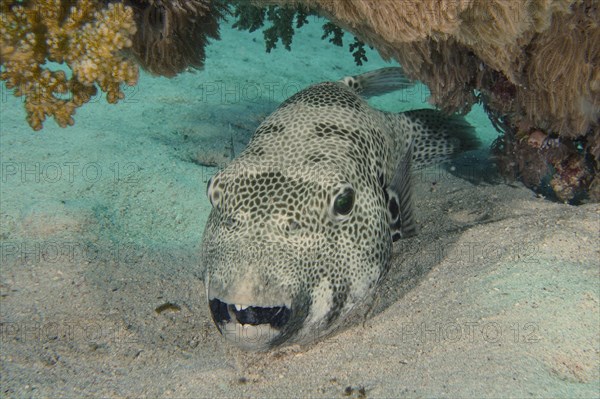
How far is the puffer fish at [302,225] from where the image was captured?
2.45m

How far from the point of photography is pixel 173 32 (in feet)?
11.9

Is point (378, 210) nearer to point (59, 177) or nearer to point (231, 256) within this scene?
point (231, 256)

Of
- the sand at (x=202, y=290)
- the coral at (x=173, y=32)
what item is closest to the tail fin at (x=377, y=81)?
the sand at (x=202, y=290)

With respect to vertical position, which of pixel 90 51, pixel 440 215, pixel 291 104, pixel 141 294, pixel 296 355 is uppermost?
pixel 90 51

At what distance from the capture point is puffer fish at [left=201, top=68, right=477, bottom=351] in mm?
2447

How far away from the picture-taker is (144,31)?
3.45m

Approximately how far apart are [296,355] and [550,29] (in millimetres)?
2909

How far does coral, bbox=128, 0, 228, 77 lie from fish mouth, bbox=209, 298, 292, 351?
2165 mm

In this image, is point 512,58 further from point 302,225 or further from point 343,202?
point 302,225

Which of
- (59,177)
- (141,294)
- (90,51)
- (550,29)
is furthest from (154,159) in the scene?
(550,29)

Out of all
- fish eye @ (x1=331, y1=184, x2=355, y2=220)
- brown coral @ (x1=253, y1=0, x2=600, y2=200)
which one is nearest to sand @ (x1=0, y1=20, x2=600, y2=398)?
brown coral @ (x1=253, y1=0, x2=600, y2=200)

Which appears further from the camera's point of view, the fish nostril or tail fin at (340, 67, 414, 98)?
tail fin at (340, 67, 414, 98)

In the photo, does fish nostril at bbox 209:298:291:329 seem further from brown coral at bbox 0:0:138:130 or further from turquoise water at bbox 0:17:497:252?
turquoise water at bbox 0:17:497:252

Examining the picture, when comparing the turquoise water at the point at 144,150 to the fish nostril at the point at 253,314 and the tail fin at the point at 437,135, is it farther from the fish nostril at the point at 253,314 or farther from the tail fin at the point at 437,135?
the tail fin at the point at 437,135
